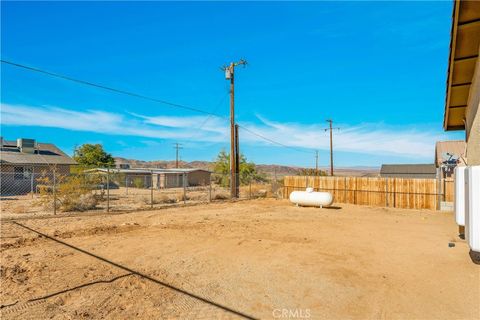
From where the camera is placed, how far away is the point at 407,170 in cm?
4666

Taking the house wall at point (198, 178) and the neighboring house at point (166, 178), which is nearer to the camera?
the neighboring house at point (166, 178)

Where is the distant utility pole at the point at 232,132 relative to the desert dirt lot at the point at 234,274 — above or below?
above

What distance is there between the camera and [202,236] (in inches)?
368

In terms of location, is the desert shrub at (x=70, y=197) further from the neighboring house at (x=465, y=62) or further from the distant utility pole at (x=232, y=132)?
the neighboring house at (x=465, y=62)

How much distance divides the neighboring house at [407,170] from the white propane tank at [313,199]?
32.2m

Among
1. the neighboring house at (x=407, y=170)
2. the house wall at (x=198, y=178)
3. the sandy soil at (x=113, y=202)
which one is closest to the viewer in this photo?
the sandy soil at (x=113, y=202)

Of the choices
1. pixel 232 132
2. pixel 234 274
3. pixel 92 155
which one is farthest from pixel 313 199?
pixel 92 155

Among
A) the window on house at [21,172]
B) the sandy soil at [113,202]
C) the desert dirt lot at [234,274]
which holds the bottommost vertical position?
the sandy soil at [113,202]

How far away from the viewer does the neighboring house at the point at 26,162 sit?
26938 millimetres

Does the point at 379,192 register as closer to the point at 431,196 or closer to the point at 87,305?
the point at 431,196

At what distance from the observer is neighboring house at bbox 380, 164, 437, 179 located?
4506 cm

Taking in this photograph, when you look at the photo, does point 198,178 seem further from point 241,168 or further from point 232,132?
point 232,132

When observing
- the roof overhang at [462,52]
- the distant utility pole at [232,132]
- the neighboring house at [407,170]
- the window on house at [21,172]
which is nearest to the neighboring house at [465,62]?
the roof overhang at [462,52]

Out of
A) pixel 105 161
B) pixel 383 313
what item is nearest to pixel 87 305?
pixel 383 313
